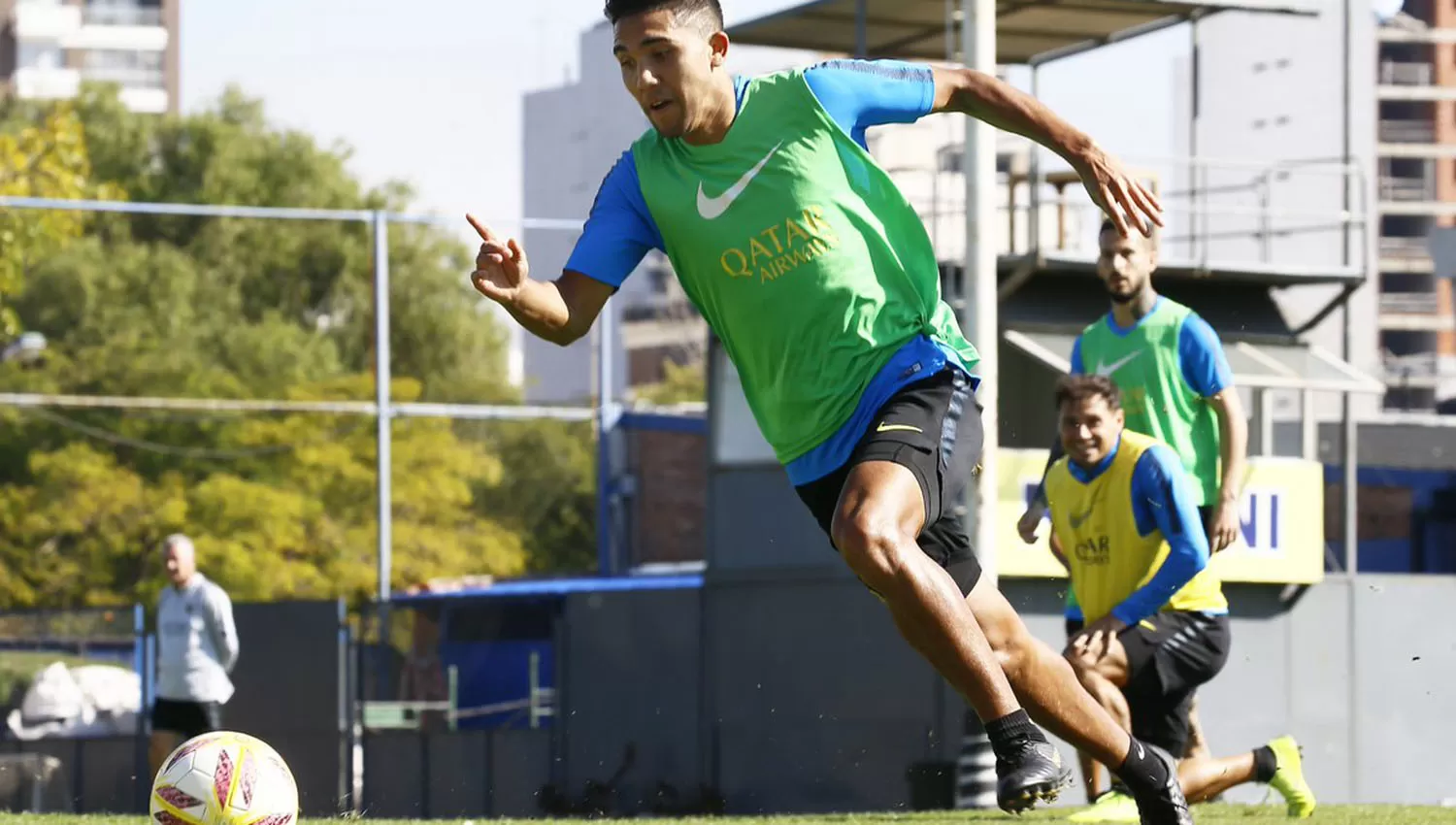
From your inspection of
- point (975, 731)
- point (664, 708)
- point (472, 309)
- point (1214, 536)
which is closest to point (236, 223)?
point (472, 309)

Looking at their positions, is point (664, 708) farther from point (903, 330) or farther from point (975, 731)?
point (903, 330)

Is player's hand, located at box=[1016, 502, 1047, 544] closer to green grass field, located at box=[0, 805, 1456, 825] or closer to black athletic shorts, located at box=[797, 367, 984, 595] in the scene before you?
green grass field, located at box=[0, 805, 1456, 825]

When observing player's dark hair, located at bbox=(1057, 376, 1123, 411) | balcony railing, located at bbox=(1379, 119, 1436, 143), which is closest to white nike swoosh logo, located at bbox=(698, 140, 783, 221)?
player's dark hair, located at bbox=(1057, 376, 1123, 411)

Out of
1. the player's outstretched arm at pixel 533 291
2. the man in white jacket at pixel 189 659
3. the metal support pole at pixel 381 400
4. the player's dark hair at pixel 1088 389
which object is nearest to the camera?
the player's outstretched arm at pixel 533 291

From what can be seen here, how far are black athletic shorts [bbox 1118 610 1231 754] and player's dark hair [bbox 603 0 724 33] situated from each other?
3.51m

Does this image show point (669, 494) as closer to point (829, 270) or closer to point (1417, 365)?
point (829, 270)

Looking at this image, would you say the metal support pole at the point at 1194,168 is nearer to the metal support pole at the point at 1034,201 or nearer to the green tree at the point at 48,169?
the metal support pole at the point at 1034,201

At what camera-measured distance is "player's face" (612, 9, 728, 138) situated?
6.44 meters

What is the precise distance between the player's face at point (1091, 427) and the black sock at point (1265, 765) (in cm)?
138

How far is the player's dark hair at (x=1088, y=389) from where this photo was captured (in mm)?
9188

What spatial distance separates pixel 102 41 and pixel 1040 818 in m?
111

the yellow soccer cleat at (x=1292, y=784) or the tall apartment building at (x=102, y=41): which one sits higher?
the tall apartment building at (x=102, y=41)

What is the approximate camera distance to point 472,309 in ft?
200

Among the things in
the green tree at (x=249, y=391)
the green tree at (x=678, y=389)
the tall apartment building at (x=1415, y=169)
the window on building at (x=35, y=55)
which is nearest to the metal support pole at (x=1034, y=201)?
the green tree at (x=249, y=391)
